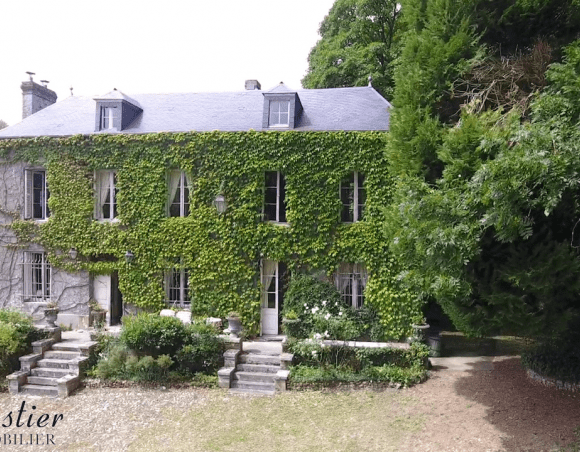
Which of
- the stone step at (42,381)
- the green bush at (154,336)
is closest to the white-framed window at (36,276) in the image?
the stone step at (42,381)

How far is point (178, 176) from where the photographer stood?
1265 centimetres

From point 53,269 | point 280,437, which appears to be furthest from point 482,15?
point 53,269

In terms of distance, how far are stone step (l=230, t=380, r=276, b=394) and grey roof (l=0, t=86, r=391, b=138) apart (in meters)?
7.22

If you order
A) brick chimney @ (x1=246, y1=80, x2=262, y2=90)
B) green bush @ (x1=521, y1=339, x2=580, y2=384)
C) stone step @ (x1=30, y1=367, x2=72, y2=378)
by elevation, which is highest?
brick chimney @ (x1=246, y1=80, x2=262, y2=90)

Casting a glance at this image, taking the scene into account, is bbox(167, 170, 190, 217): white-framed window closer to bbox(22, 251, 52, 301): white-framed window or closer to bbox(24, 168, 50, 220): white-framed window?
bbox(24, 168, 50, 220): white-framed window

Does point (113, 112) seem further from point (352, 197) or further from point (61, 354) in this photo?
point (352, 197)

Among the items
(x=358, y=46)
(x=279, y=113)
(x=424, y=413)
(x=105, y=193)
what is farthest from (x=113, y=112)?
(x=424, y=413)

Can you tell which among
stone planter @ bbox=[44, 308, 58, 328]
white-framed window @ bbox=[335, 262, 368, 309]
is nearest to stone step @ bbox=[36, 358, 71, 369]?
stone planter @ bbox=[44, 308, 58, 328]

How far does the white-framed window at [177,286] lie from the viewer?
1265 cm

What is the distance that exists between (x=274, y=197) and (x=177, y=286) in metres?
4.07

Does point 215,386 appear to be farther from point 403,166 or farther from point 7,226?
point 7,226

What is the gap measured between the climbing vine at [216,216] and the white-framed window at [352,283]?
42 cm

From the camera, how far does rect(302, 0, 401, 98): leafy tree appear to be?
1834 centimetres

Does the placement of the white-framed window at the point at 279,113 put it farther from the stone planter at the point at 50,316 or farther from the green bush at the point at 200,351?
the stone planter at the point at 50,316
